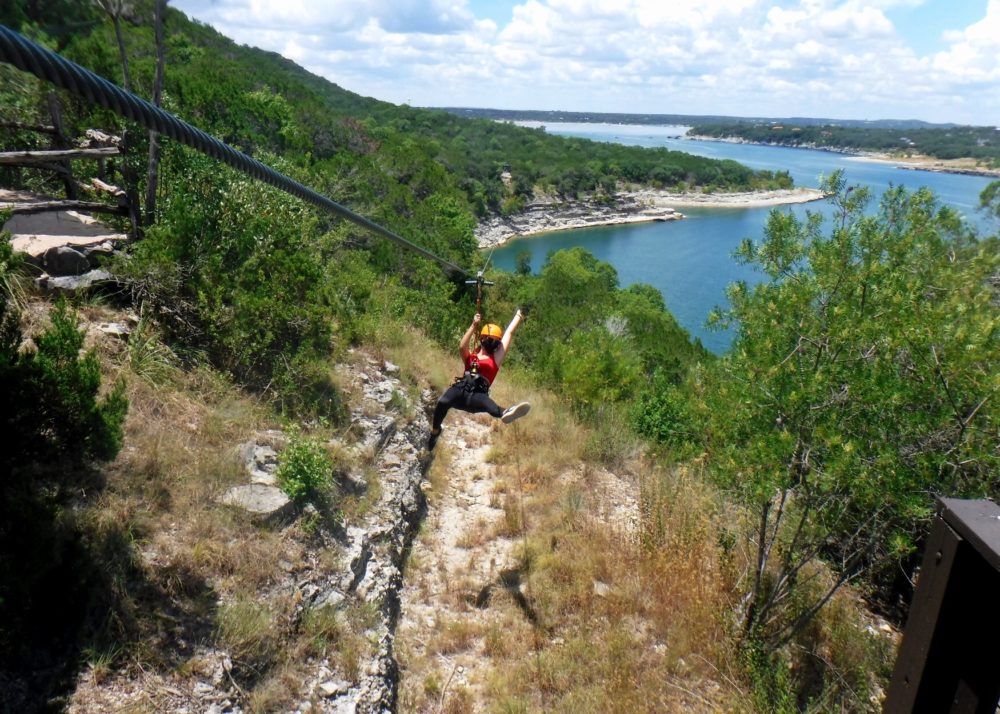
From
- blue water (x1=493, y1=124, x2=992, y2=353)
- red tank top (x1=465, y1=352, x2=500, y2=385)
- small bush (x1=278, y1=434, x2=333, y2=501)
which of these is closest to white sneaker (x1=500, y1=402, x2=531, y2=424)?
red tank top (x1=465, y1=352, x2=500, y2=385)

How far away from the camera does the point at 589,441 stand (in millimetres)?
8820

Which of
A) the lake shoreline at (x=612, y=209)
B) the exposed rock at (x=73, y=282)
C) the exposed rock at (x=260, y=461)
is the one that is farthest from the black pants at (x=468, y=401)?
the lake shoreline at (x=612, y=209)

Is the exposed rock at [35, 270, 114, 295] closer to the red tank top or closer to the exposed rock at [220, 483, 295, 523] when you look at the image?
the exposed rock at [220, 483, 295, 523]

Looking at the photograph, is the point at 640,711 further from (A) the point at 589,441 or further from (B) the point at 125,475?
(A) the point at 589,441

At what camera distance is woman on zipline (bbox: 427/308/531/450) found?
6.11 m

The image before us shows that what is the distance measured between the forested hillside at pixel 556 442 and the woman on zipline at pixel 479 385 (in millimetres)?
1305

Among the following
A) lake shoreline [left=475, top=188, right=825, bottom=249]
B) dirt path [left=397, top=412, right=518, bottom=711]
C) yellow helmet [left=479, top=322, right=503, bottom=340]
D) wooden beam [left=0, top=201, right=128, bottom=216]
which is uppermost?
wooden beam [left=0, top=201, right=128, bottom=216]

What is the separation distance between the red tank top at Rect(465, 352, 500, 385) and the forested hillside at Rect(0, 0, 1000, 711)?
5.39 ft

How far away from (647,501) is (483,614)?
7.89 feet

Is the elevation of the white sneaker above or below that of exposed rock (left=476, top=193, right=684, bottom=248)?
above

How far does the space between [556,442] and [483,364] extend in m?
2.85

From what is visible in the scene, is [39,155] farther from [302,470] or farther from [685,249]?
[685,249]

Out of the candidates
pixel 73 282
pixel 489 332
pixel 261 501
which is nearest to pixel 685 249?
pixel 489 332

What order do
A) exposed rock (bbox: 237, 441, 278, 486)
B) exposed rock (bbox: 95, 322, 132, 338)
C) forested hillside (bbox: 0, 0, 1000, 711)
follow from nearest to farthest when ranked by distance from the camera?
forested hillside (bbox: 0, 0, 1000, 711), exposed rock (bbox: 237, 441, 278, 486), exposed rock (bbox: 95, 322, 132, 338)
